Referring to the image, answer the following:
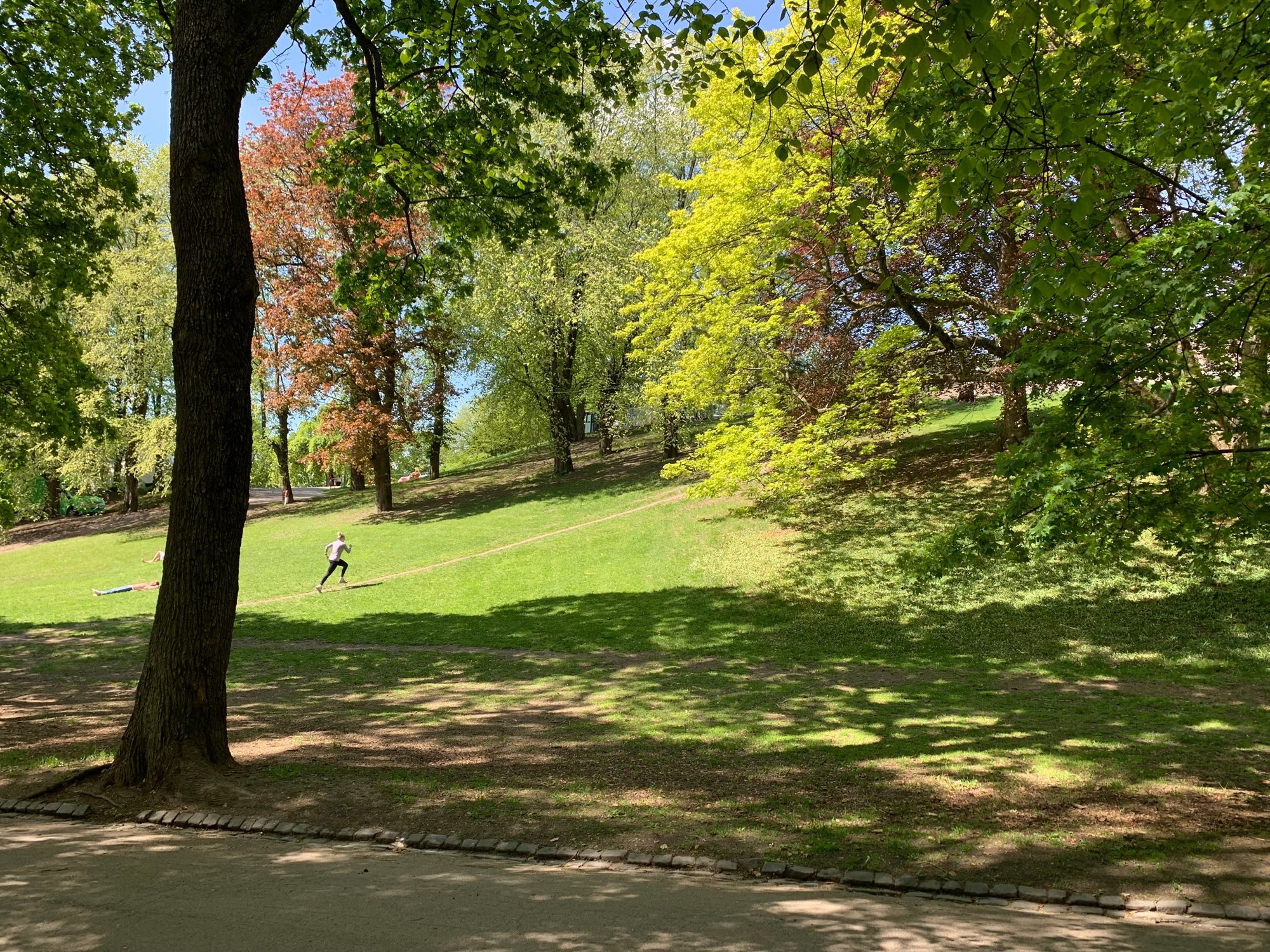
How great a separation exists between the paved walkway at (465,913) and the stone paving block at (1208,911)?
14 centimetres

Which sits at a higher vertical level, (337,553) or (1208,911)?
(337,553)

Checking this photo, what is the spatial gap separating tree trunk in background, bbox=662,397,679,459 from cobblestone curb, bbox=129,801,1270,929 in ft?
60.9

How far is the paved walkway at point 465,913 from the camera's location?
133 inches

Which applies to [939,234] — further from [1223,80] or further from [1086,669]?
[1223,80]

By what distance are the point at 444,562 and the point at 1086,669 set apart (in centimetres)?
1538

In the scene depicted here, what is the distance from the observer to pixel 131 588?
20.3 m

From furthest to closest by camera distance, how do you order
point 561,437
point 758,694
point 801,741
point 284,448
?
point 284,448 < point 561,437 < point 758,694 < point 801,741

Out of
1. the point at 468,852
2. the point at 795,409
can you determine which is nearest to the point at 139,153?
the point at 795,409

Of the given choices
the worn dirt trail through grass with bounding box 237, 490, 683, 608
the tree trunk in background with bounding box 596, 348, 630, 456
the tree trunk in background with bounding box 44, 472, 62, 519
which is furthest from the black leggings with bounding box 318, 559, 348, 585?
the tree trunk in background with bounding box 44, 472, 62, 519

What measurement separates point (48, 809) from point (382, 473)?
76.4 ft

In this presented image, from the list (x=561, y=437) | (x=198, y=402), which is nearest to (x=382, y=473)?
(x=561, y=437)

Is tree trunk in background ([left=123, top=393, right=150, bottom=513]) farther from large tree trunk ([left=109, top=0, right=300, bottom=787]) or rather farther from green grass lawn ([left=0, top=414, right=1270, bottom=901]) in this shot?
large tree trunk ([left=109, top=0, right=300, bottom=787])

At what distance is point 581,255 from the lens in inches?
1057

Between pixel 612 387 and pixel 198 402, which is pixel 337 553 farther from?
pixel 198 402
